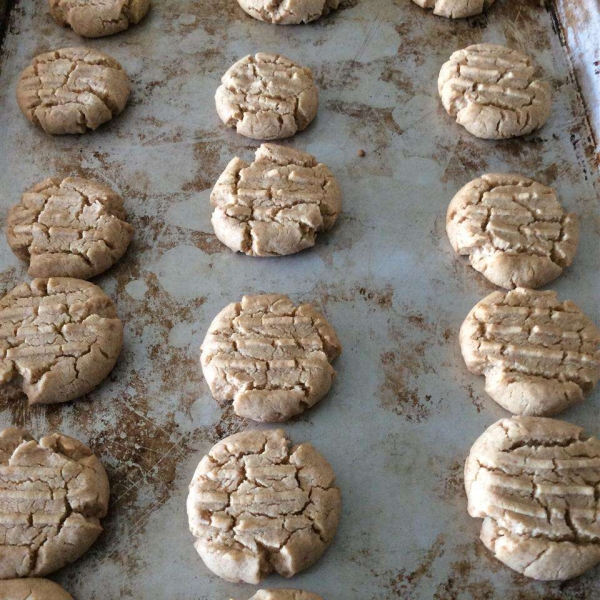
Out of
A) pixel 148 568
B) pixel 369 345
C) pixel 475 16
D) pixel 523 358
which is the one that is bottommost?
pixel 148 568

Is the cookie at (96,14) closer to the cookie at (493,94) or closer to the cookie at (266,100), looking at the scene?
the cookie at (266,100)

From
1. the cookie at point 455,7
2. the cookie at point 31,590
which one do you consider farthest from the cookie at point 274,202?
the cookie at point 31,590

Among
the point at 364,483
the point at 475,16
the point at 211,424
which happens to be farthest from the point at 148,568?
the point at 475,16

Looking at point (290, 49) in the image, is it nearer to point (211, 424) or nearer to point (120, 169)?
point (120, 169)

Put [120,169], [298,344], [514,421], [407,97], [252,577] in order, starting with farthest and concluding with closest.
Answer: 1. [407,97]
2. [120,169]
3. [298,344]
4. [514,421]
5. [252,577]

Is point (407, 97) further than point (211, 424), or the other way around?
point (407, 97)

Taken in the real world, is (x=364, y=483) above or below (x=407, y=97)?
below

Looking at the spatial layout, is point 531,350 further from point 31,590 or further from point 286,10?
point 286,10
